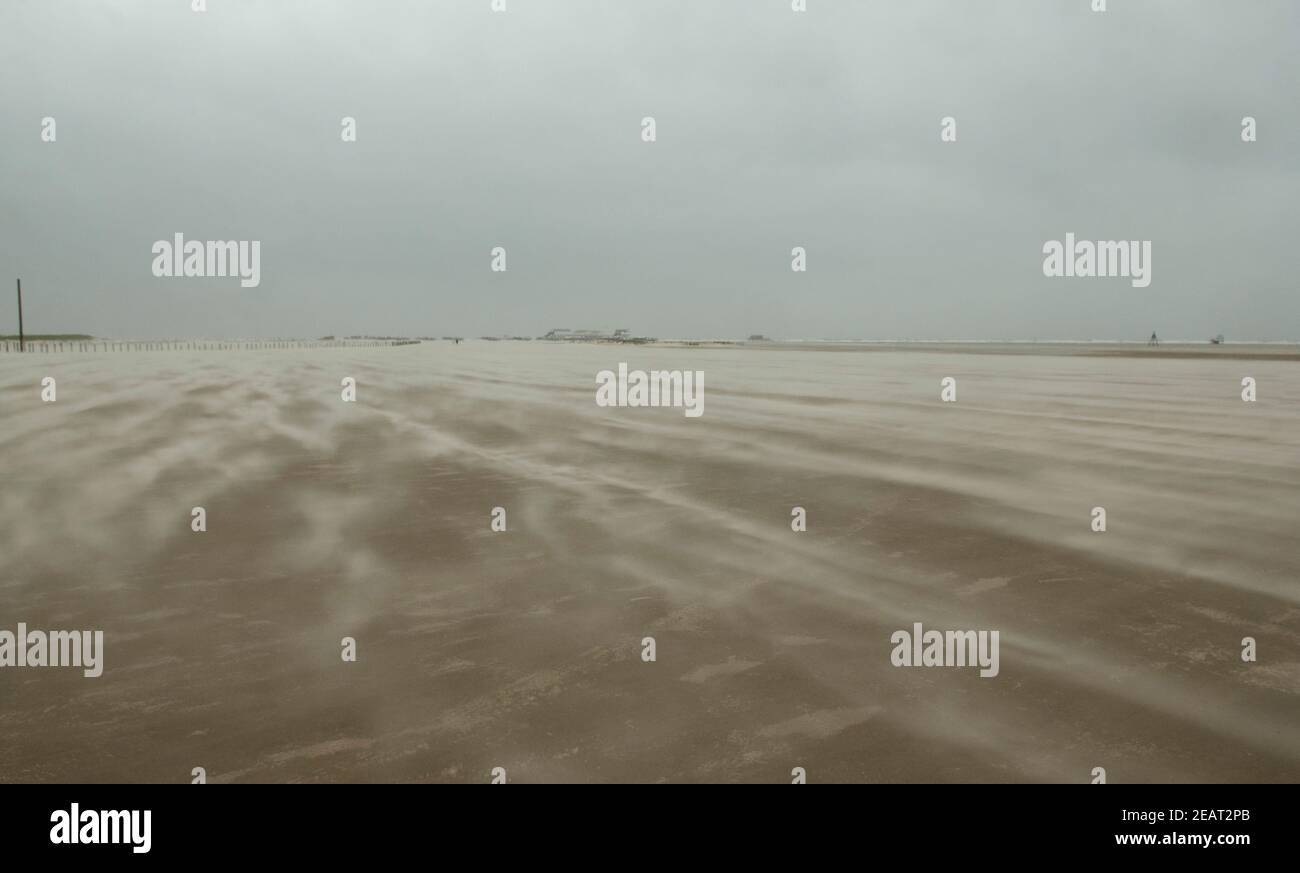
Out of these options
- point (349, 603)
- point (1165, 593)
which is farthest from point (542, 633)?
point (1165, 593)

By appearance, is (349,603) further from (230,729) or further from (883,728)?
(883,728)

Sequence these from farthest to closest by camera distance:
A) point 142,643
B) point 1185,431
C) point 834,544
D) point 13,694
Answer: point 1185,431, point 834,544, point 142,643, point 13,694

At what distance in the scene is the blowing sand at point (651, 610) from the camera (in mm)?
3729

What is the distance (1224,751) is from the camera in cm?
366

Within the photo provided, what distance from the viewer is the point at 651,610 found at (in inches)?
222

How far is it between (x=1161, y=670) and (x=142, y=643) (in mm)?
6279

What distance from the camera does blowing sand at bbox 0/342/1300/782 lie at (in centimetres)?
373
